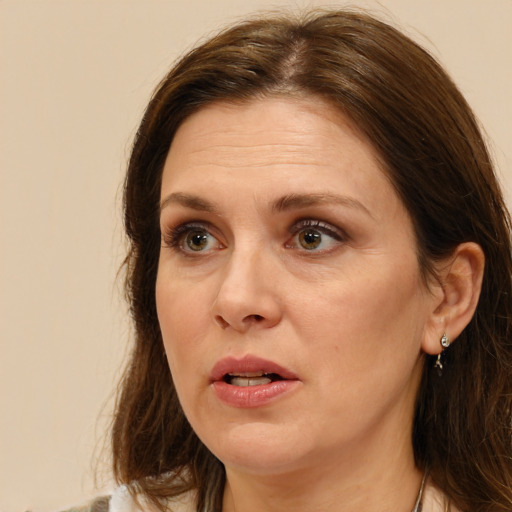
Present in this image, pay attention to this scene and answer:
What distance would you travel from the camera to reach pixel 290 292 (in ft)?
9.58

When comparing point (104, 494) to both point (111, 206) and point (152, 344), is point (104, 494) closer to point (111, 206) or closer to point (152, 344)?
point (152, 344)

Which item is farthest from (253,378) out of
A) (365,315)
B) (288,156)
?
(288,156)

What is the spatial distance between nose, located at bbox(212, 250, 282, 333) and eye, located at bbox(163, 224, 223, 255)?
0.58ft

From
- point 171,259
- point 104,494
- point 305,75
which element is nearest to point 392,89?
point 305,75

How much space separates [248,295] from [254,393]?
25 cm

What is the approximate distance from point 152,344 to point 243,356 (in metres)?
0.87

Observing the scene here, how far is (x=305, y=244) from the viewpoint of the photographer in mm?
2994

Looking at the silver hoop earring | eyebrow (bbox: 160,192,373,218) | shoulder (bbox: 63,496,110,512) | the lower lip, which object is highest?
eyebrow (bbox: 160,192,373,218)

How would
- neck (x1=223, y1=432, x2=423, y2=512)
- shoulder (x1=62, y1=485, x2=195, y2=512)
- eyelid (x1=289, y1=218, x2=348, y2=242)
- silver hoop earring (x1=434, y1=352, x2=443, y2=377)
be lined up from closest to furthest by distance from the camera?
eyelid (x1=289, y1=218, x2=348, y2=242) → neck (x1=223, y1=432, x2=423, y2=512) → silver hoop earring (x1=434, y1=352, x2=443, y2=377) → shoulder (x1=62, y1=485, x2=195, y2=512)

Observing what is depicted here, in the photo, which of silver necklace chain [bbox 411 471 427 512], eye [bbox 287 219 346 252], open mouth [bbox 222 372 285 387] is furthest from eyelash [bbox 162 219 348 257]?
silver necklace chain [bbox 411 471 427 512]

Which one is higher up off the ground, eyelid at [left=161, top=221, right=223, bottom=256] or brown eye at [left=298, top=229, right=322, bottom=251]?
eyelid at [left=161, top=221, right=223, bottom=256]

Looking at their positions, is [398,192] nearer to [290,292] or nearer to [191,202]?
[290,292]

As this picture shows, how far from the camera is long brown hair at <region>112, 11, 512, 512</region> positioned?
10.1ft

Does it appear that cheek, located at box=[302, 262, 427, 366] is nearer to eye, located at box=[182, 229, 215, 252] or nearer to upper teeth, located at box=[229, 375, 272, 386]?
upper teeth, located at box=[229, 375, 272, 386]
